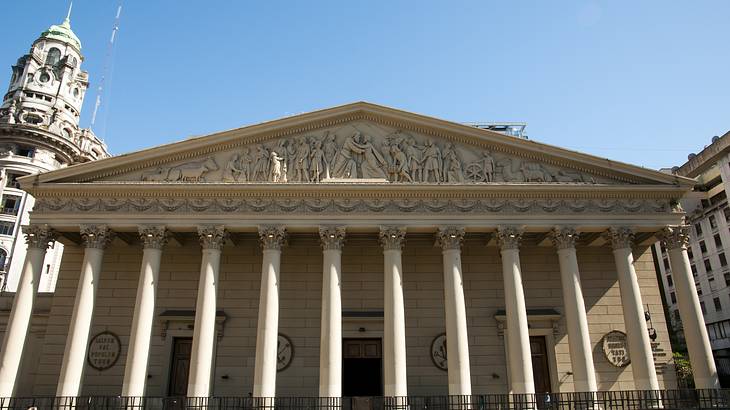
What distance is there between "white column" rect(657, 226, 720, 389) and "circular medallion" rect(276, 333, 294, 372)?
15.0m

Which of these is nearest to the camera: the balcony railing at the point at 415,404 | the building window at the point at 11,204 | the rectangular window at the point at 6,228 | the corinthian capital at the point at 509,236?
the balcony railing at the point at 415,404

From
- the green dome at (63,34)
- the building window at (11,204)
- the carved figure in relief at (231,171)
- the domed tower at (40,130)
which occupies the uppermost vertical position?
the green dome at (63,34)

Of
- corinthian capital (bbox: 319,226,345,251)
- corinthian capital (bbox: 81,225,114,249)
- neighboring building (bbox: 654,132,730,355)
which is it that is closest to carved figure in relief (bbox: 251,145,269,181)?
corinthian capital (bbox: 319,226,345,251)

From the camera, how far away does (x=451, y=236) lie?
747 inches

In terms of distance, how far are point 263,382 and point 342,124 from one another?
10.6m

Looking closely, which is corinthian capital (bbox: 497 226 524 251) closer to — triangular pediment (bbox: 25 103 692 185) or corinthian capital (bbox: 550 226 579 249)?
corinthian capital (bbox: 550 226 579 249)

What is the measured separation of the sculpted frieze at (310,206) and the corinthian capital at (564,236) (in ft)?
2.48

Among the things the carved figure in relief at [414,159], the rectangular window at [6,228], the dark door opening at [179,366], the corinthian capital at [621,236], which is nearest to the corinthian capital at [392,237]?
the carved figure in relief at [414,159]

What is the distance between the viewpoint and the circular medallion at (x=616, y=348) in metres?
20.0

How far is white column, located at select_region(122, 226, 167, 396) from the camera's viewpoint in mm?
17031

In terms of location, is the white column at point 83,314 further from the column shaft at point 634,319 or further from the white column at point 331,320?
the column shaft at point 634,319

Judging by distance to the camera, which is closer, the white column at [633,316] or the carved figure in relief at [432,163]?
the white column at [633,316]

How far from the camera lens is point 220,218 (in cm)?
1923

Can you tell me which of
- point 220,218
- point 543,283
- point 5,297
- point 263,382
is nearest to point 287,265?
point 220,218
